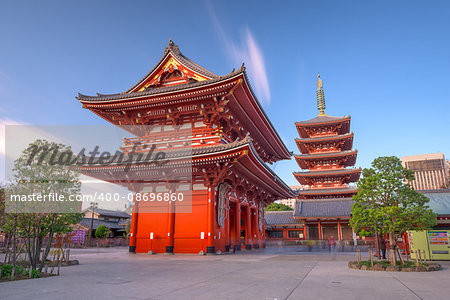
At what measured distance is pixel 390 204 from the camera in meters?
13.5

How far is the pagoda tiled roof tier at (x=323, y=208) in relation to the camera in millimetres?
42125

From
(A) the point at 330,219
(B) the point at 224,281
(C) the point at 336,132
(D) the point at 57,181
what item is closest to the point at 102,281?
(B) the point at 224,281

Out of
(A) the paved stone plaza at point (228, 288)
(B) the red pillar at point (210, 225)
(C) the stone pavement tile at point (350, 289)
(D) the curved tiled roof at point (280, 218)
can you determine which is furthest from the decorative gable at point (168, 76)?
(D) the curved tiled roof at point (280, 218)

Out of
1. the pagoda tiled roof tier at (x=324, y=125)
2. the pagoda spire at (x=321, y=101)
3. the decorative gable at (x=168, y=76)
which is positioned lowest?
the decorative gable at (x=168, y=76)

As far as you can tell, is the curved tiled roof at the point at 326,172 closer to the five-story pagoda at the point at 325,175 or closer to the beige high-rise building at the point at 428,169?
the five-story pagoda at the point at 325,175

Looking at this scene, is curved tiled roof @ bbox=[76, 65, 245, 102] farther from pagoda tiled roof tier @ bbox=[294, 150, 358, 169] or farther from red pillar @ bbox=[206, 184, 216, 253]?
pagoda tiled roof tier @ bbox=[294, 150, 358, 169]

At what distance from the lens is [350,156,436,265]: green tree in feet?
42.0

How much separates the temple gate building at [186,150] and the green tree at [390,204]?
22.1ft

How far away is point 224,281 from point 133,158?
13.8 metres

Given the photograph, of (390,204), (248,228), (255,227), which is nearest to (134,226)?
(248,228)

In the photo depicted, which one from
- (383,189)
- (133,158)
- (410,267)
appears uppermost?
(133,158)

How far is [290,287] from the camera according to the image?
26.0ft

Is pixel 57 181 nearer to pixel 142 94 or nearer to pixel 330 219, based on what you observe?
pixel 142 94

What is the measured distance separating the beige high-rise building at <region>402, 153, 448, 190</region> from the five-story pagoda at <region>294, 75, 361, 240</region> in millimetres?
119045
